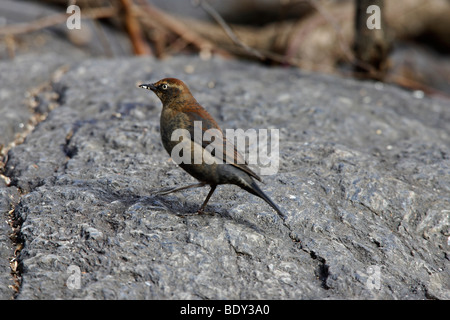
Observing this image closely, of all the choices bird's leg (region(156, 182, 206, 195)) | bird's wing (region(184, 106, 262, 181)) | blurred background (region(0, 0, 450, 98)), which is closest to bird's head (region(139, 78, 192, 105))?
bird's wing (region(184, 106, 262, 181))

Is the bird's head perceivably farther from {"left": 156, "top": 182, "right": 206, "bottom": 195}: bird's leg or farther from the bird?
{"left": 156, "top": 182, "right": 206, "bottom": 195}: bird's leg

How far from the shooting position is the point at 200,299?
2.88m

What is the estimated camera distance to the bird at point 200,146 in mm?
3418

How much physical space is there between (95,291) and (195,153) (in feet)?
3.70

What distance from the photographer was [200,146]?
3461 millimetres

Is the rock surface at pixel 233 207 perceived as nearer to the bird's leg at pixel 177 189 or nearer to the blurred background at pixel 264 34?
the bird's leg at pixel 177 189

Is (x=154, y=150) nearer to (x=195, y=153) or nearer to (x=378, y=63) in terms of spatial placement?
(x=195, y=153)

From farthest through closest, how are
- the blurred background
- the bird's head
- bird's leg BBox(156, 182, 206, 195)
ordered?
the blurred background < the bird's head < bird's leg BBox(156, 182, 206, 195)

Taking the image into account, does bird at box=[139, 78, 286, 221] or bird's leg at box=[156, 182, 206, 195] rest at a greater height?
bird at box=[139, 78, 286, 221]

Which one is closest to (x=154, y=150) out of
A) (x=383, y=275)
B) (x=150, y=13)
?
(x=383, y=275)

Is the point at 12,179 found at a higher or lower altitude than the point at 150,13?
lower

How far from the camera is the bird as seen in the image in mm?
3418

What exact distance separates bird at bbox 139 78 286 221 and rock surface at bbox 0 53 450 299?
26 cm
